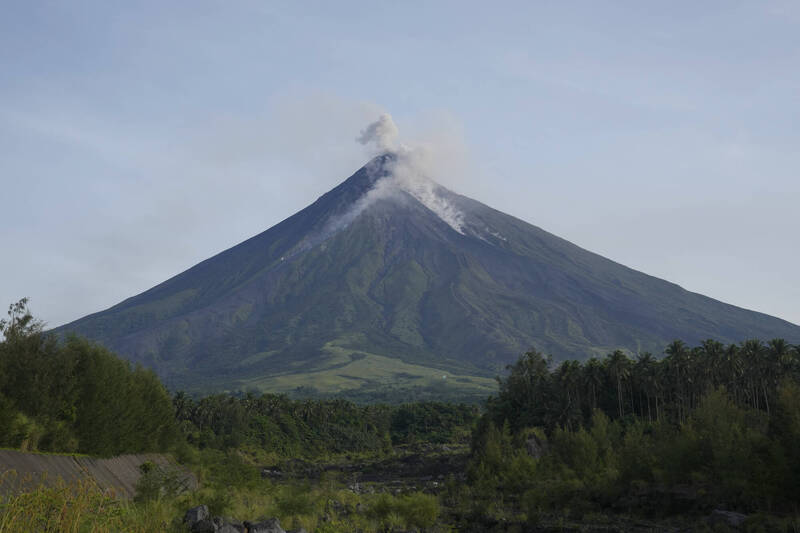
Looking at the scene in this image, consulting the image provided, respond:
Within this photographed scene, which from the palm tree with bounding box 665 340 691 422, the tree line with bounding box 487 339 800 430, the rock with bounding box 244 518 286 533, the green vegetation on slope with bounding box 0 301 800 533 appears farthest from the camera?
the palm tree with bounding box 665 340 691 422

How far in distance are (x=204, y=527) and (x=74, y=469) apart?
12910 millimetres

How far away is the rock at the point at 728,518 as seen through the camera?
2668 centimetres

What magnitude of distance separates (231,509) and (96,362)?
40.7 ft

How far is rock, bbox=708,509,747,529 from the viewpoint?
2668 centimetres

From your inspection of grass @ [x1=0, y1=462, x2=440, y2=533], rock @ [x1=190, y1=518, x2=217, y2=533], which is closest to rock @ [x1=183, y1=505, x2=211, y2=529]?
rock @ [x1=190, y1=518, x2=217, y2=533]

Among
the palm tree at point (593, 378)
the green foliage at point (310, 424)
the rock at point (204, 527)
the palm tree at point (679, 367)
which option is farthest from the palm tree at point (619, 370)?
the rock at point (204, 527)

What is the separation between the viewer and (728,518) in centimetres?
2736

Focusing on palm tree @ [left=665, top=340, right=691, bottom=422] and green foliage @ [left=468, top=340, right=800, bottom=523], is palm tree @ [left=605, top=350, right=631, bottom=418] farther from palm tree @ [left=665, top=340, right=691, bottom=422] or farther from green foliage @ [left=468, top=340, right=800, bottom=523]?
palm tree @ [left=665, top=340, right=691, bottom=422]

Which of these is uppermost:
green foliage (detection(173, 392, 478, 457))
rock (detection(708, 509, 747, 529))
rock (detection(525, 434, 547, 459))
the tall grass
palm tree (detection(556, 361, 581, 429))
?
the tall grass

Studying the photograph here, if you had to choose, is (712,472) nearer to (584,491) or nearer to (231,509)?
(584,491)

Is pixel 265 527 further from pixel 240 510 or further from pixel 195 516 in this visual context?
pixel 240 510

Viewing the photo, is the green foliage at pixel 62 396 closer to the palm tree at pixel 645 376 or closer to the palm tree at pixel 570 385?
the palm tree at pixel 570 385

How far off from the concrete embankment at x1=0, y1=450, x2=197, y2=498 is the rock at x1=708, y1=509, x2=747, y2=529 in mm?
21435

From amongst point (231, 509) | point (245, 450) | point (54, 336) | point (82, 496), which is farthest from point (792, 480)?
point (245, 450)
